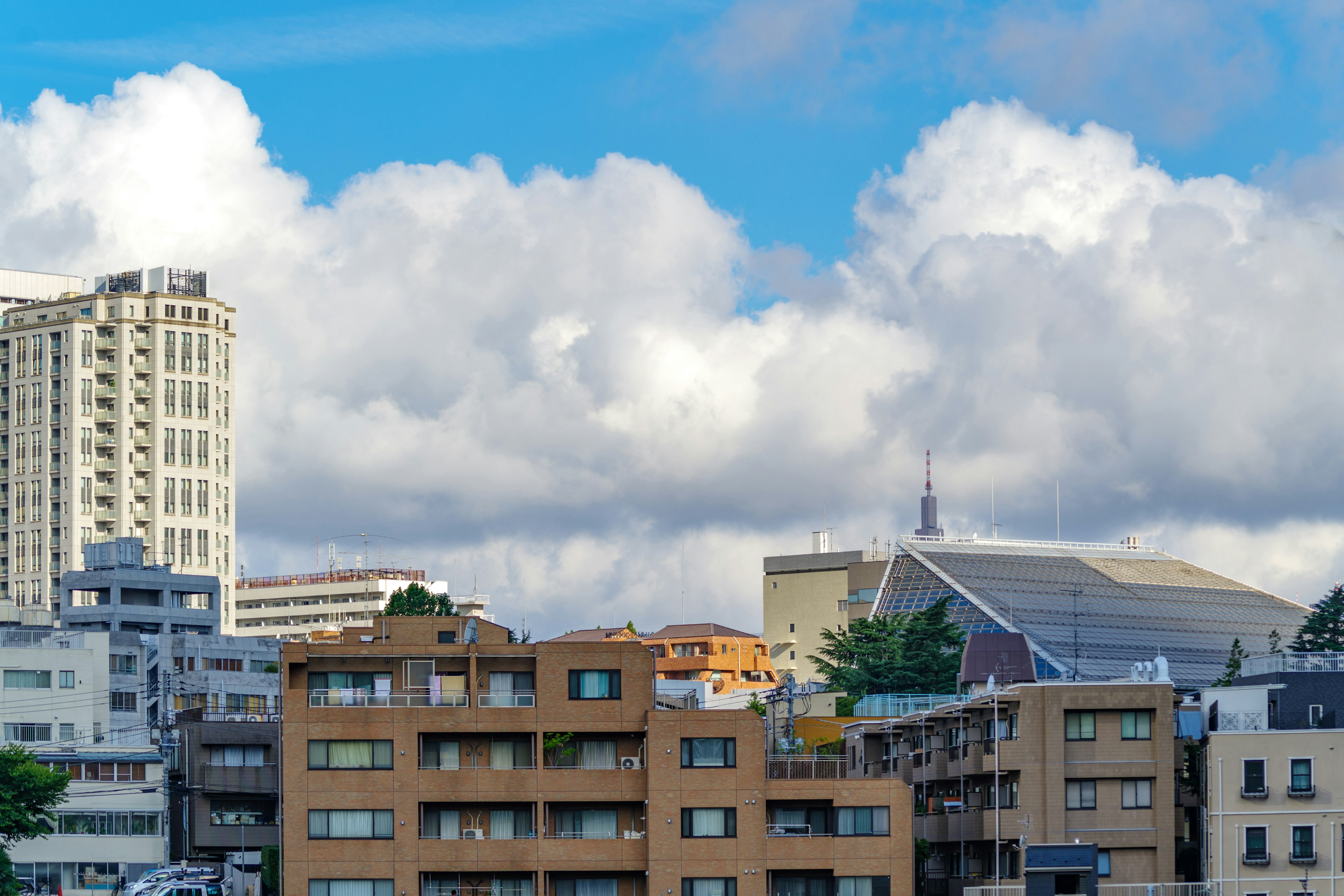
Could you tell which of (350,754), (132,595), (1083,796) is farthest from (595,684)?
(132,595)

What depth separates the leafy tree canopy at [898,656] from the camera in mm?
169500

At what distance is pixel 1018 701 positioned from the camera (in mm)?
99062

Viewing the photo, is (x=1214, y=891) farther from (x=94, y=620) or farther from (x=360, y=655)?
(x=94, y=620)

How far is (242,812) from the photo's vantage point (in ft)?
389

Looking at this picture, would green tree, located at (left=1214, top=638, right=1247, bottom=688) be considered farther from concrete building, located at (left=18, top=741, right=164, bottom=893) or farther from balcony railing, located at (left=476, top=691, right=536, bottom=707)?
concrete building, located at (left=18, top=741, right=164, bottom=893)

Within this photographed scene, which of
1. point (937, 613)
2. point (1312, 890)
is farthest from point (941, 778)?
point (937, 613)

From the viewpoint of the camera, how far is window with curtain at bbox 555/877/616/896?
316 ft

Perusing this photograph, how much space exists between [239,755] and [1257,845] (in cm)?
5640

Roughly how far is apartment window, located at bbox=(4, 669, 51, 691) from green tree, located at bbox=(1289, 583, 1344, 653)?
100 metres

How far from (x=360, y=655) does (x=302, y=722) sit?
14.9ft

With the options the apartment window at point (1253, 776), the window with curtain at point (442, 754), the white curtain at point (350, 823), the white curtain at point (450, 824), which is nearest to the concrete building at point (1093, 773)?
the apartment window at point (1253, 776)

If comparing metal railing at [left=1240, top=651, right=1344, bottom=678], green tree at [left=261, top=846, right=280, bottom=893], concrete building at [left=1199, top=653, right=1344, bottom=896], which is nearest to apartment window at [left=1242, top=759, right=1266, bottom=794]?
concrete building at [left=1199, top=653, right=1344, bottom=896]

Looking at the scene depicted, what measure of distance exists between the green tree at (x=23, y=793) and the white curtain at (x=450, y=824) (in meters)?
25.0

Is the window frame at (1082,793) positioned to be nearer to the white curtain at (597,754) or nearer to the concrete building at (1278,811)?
the concrete building at (1278,811)
